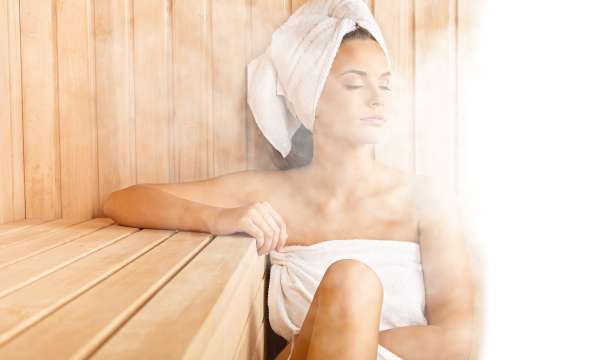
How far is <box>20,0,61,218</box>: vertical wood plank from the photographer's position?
4.28 feet

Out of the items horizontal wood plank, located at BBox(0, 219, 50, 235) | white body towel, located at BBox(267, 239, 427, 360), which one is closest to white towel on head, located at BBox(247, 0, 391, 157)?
white body towel, located at BBox(267, 239, 427, 360)

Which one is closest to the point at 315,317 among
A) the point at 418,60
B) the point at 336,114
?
the point at 336,114

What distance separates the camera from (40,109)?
1.32m

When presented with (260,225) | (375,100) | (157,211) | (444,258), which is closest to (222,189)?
(157,211)

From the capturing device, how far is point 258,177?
4.01 feet

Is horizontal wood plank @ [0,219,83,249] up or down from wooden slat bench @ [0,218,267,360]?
down

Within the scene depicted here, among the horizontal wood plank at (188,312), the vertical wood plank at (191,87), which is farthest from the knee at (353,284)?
the vertical wood plank at (191,87)

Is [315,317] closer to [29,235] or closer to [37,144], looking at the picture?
[29,235]

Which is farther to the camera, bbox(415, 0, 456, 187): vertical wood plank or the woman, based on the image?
bbox(415, 0, 456, 187): vertical wood plank

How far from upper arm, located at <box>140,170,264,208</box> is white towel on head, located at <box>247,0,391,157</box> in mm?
107

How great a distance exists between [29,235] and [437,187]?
82cm

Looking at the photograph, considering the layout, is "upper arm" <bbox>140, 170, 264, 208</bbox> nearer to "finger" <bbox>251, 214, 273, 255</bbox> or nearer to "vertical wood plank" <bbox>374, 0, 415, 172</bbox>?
"finger" <bbox>251, 214, 273, 255</bbox>

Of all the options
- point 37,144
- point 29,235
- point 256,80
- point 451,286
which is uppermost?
point 256,80

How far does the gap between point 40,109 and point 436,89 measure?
0.94m
